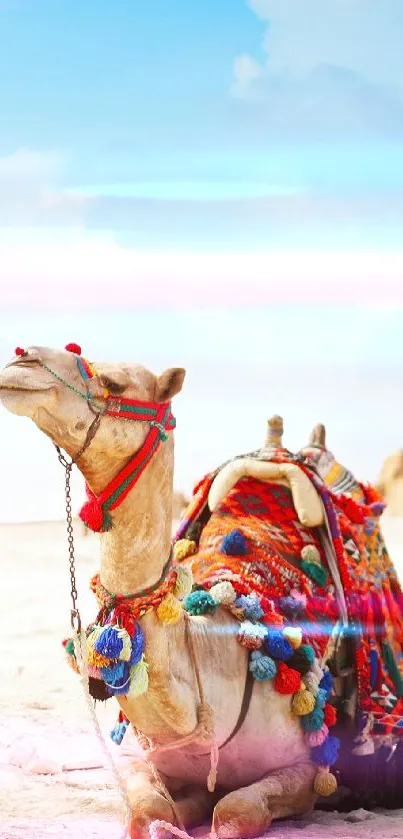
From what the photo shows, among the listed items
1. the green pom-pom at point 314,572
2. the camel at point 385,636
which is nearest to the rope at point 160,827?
the camel at point 385,636

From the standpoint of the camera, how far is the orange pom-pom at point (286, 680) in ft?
16.9

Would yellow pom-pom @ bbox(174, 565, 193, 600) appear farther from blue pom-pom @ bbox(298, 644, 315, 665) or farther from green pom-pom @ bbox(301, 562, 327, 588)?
green pom-pom @ bbox(301, 562, 327, 588)

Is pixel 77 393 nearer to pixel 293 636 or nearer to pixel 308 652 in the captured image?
pixel 293 636

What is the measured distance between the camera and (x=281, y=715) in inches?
203

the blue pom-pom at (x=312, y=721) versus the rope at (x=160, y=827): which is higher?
the blue pom-pom at (x=312, y=721)

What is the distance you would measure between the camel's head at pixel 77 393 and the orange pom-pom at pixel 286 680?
1.27 meters

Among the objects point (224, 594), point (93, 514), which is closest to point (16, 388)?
point (93, 514)

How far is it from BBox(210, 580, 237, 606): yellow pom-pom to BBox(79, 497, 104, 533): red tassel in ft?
2.89

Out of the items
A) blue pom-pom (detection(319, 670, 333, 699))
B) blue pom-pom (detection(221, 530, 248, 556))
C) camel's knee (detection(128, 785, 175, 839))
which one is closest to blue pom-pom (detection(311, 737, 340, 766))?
blue pom-pom (detection(319, 670, 333, 699))

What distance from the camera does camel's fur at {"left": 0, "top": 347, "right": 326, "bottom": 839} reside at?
4328 mm

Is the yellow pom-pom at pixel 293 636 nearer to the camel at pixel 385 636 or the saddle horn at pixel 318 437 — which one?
the camel at pixel 385 636

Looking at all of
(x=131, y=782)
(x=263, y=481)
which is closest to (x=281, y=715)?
(x=131, y=782)

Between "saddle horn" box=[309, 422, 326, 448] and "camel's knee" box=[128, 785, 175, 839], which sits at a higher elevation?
"saddle horn" box=[309, 422, 326, 448]

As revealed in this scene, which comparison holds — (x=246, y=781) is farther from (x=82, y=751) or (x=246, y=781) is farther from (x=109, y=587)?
(x=82, y=751)
